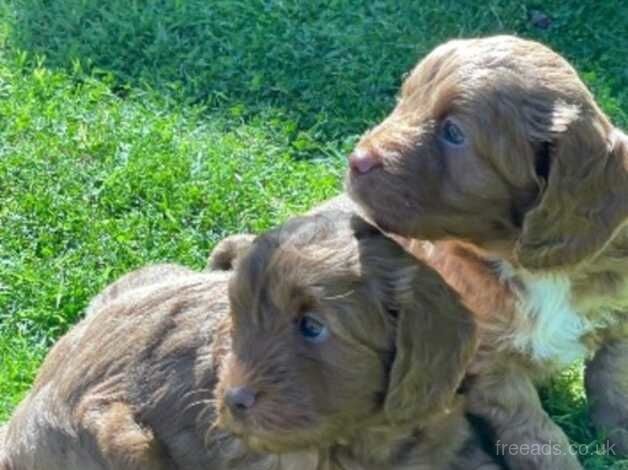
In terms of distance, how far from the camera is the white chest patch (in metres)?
5.08

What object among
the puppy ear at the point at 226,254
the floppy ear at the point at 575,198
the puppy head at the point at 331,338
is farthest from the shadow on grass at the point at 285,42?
the puppy head at the point at 331,338

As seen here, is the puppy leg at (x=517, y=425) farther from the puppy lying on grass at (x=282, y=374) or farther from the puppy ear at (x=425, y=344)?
the puppy ear at (x=425, y=344)

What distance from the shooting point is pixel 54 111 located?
725 centimetres

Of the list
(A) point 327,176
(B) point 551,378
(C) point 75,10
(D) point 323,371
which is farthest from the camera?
(C) point 75,10

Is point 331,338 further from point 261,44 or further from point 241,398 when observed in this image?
point 261,44

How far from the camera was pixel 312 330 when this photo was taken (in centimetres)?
437

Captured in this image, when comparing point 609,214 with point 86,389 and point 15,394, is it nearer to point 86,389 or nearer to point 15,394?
point 86,389

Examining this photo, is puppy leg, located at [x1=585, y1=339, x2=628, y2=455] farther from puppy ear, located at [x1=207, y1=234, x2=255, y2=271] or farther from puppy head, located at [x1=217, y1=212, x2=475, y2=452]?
puppy ear, located at [x1=207, y1=234, x2=255, y2=271]

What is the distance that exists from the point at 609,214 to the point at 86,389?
1.88 meters

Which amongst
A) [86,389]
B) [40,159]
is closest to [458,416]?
[86,389]

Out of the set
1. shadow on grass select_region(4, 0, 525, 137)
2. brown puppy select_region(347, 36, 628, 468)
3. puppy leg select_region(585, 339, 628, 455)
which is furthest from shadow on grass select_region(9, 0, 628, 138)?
brown puppy select_region(347, 36, 628, 468)

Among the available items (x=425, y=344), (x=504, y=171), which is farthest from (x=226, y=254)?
(x=425, y=344)

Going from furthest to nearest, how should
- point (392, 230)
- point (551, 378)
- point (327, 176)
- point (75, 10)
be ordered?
point (75, 10) → point (327, 176) → point (551, 378) → point (392, 230)

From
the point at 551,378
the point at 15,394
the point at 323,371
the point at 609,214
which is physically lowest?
the point at 15,394
